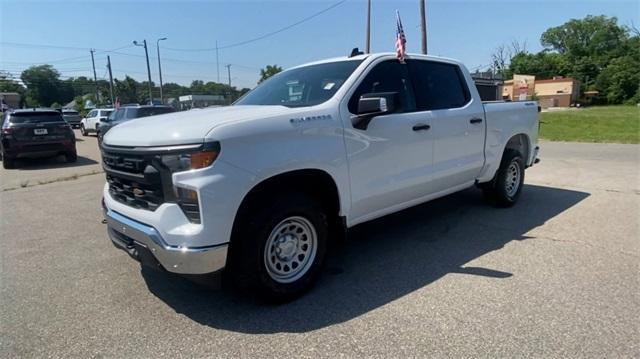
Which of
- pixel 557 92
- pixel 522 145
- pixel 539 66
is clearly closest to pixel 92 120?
pixel 522 145

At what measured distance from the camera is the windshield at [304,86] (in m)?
3.96

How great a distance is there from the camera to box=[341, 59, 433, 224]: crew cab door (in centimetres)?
377

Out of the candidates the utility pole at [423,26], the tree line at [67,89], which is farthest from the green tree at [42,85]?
the utility pole at [423,26]

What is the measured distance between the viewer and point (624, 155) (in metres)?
11.3

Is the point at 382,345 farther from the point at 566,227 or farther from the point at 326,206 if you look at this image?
the point at 566,227

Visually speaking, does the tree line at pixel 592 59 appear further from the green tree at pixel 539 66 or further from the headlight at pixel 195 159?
the headlight at pixel 195 159

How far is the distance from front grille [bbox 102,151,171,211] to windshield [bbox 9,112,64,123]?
1095 centimetres

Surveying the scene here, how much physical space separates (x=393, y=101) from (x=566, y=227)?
3.14 metres


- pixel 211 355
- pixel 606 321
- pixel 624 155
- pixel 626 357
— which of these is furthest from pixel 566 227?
pixel 624 155

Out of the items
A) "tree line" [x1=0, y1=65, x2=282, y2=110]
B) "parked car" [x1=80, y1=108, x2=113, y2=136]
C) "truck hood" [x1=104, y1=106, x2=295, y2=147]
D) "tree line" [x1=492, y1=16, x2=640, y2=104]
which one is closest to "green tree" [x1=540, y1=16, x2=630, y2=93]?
"tree line" [x1=492, y1=16, x2=640, y2=104]

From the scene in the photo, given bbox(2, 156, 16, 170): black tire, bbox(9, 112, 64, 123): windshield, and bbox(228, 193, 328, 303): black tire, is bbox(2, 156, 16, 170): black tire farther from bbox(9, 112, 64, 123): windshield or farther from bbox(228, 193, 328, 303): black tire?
bbox(228, 193, 328, 303): black tire

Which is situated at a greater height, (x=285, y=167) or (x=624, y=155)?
(x=285, y=167)

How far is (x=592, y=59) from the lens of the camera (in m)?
85.4

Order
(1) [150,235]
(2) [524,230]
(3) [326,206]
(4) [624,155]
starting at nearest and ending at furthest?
(1) [150,235]
(3) [326,206]
(2) [524,230]
(4) [624,155]
